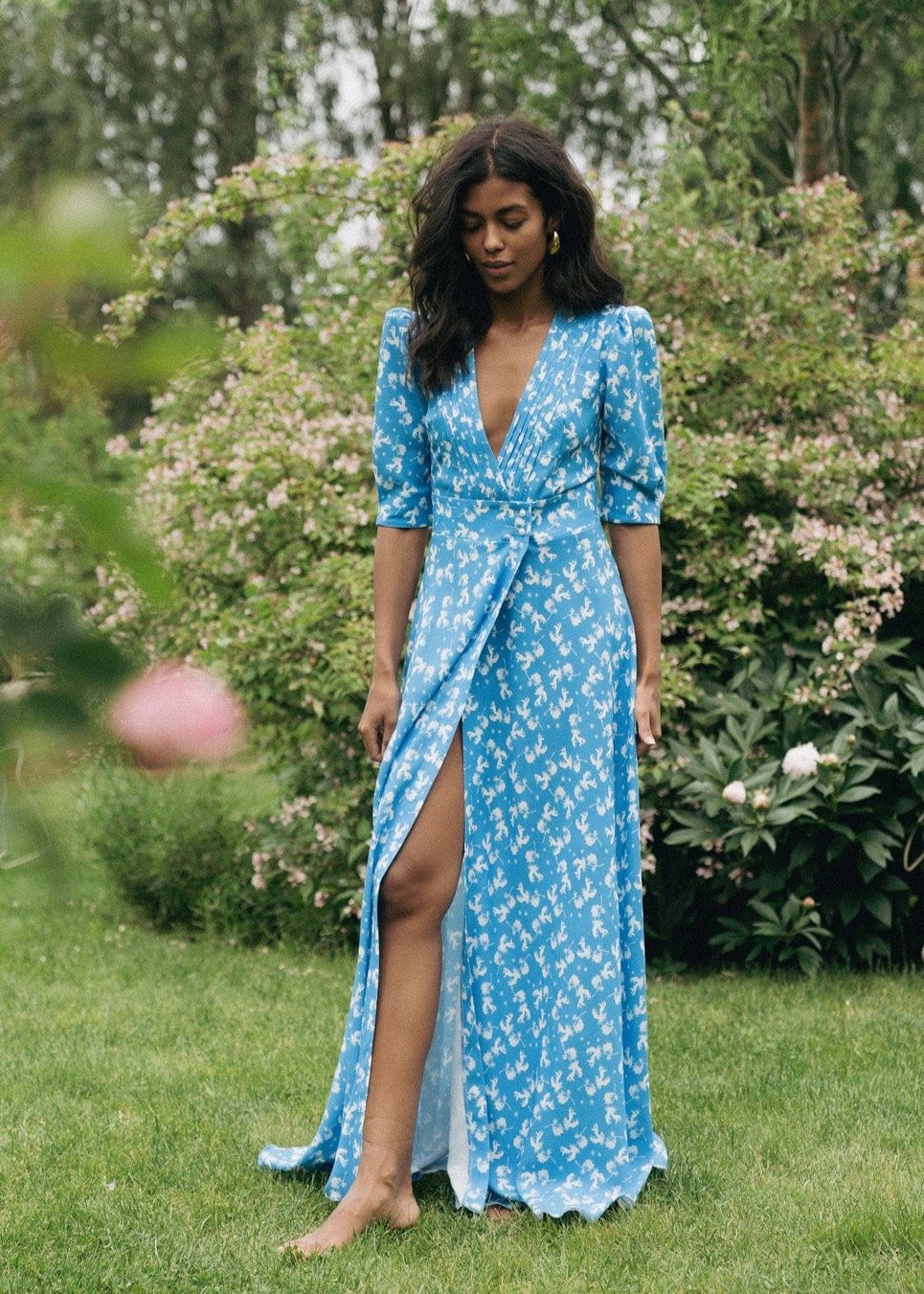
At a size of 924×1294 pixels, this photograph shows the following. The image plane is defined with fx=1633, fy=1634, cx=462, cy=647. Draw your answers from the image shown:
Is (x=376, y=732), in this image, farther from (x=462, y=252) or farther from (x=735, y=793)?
(x=735, y=793)

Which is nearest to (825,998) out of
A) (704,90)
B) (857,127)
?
(704,90)

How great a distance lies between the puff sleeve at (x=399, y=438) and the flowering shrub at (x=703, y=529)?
61.6 inches

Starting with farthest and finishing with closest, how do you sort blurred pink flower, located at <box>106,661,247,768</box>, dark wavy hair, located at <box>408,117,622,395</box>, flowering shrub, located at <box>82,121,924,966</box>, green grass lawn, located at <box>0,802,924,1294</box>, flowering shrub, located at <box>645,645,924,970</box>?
flowering shrub, located at <box>82,121,924,966</box> → flowering shrub, located at <box>645,645,924,970</box> → dark wavy hair, located at <box>408,117,622,395</box> → green grass lawn, located at <box>0,802,924,1294</box> → blurred pink flower, located at <box>106,661,247,768</box>

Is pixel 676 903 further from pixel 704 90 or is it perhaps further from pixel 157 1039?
pixel 704 90

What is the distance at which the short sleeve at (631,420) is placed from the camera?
2.83m

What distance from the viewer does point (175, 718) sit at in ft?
2.18

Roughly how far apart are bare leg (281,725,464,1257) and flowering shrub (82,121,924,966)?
1796 millimetres

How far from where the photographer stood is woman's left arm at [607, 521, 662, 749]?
294 centimetres

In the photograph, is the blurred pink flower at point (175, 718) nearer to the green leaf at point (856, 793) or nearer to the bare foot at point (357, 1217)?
the bare foot at point (357, 1217)

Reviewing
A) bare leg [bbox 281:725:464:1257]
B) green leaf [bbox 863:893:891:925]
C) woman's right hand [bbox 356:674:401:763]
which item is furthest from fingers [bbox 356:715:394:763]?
green leaf [bbox 863:893:891:925]

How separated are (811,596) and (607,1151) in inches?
96.8

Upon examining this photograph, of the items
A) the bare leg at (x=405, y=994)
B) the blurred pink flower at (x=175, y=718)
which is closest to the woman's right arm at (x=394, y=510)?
the bare leg at (x=405, y=994)

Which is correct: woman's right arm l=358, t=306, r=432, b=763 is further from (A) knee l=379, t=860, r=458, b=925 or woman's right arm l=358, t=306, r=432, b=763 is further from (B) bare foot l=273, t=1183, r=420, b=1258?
(B) bare foot l=273, t=1183, r=420, b=1258

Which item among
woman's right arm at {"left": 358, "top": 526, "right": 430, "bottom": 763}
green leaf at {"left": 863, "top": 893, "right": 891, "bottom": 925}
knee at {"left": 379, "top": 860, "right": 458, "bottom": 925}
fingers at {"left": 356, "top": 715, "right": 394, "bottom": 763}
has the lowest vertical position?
green leaf at {"left": 863, "top": 893, "right": 891, "bottom": 925}
